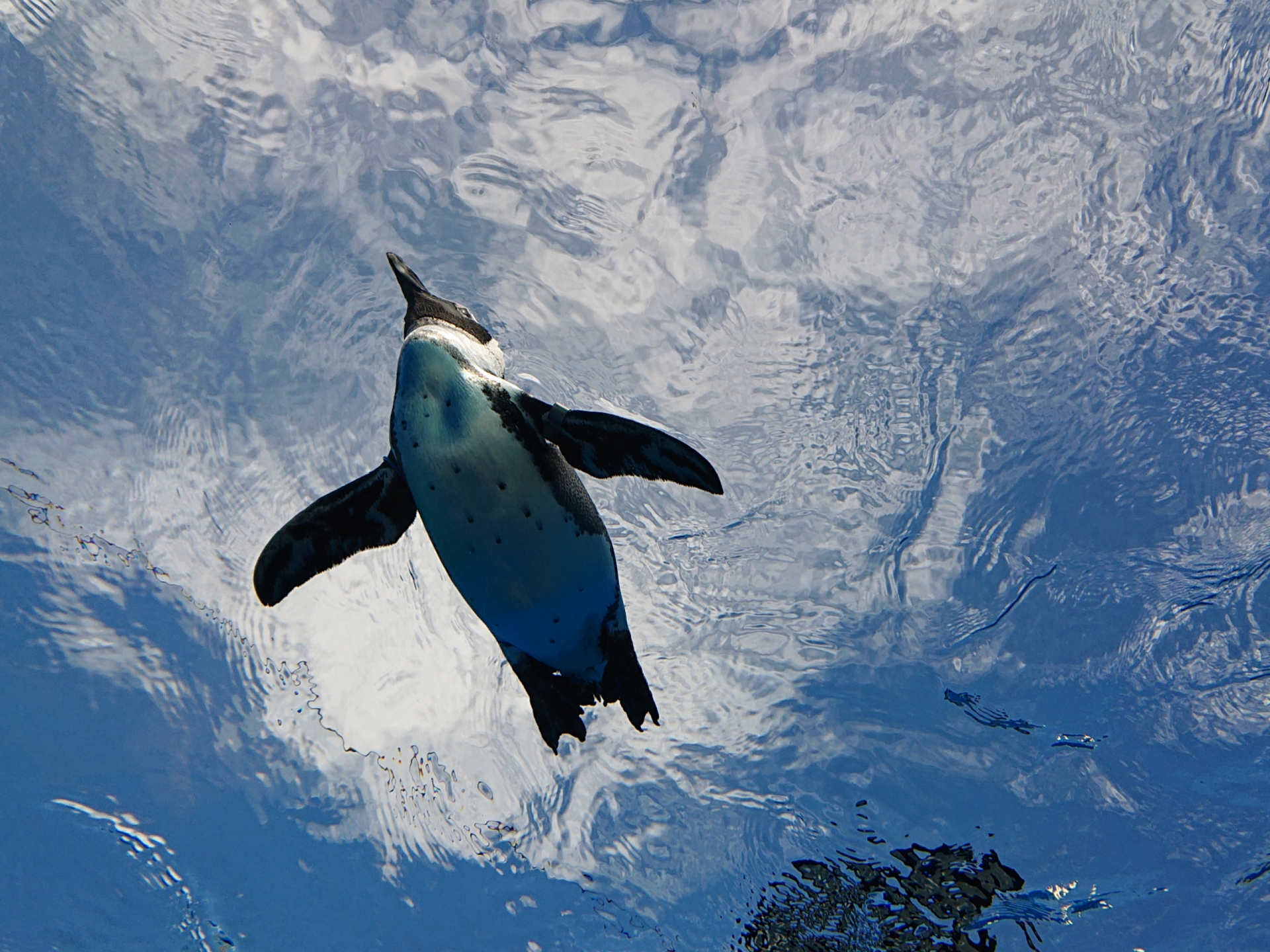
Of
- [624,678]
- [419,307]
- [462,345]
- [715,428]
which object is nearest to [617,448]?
[462,345]

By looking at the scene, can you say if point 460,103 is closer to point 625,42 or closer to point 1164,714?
point 625,42

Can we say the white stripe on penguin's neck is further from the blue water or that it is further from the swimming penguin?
the blue water

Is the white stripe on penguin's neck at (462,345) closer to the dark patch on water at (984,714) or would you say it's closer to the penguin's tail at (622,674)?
the penguin's tail at (622,674)

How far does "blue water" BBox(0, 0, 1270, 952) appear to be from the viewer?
6.44m

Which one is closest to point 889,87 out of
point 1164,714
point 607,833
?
point 1164,714

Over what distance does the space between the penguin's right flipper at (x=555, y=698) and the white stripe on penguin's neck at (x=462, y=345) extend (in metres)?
2.00

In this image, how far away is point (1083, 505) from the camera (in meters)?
8.36

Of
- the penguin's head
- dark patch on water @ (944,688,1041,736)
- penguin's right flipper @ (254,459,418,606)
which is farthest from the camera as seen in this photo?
dark patch on water @ (944,688,1041,736)

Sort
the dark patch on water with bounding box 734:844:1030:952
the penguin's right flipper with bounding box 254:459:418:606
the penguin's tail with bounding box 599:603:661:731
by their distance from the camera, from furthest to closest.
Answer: the dark patch on water with bounding box 734:844:1030:952, the penguin's tail with bounding box 599:603:661:731, the penguin's right flipper with bounding box 254:459:418:606

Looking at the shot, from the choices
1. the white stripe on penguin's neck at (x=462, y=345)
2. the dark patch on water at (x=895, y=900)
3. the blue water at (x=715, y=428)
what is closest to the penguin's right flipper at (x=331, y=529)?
the white stripe on penguin's neck at (x=462, y=345)

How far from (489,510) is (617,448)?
0.81 metres

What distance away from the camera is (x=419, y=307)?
15.6ft

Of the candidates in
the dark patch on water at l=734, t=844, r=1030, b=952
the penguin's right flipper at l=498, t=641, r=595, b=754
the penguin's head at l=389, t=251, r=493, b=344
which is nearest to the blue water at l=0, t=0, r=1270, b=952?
the dark patch on water at l=734, t=844, r=1030, b=952

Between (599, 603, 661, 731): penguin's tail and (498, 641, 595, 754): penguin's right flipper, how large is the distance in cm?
18
